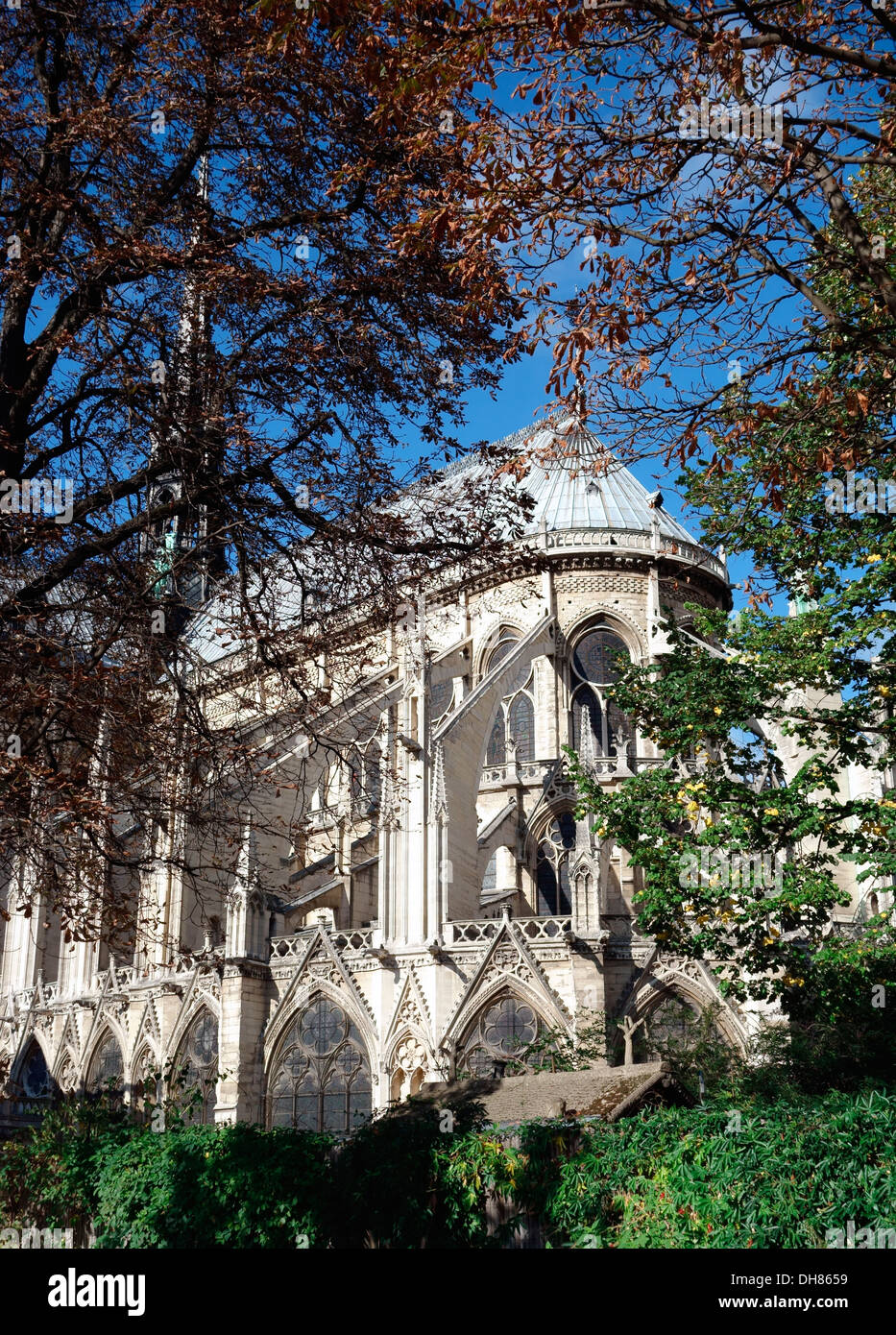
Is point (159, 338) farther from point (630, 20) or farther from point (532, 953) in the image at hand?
point (532, 953)

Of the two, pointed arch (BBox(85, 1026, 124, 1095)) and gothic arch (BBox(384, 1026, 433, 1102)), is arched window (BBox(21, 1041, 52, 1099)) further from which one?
gothic arch (BBox(384, 1026, 433, 1102))

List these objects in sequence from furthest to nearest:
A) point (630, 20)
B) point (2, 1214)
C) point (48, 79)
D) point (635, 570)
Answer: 1. point (635, 570)
2. point (2, 1214)
3. point (48, 79)
4. point (630, 20)

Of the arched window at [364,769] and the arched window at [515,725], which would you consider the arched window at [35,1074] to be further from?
the arched window at [515,725]

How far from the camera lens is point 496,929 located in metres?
24.9

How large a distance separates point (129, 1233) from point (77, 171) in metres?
9.06

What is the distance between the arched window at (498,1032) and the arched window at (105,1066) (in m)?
10.1

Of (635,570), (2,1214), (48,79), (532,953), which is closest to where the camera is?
(48,79)

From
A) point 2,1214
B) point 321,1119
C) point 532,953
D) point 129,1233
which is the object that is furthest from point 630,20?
point 321,1119

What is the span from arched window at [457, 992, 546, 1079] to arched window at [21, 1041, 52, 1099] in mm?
13946

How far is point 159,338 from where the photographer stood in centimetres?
1033
